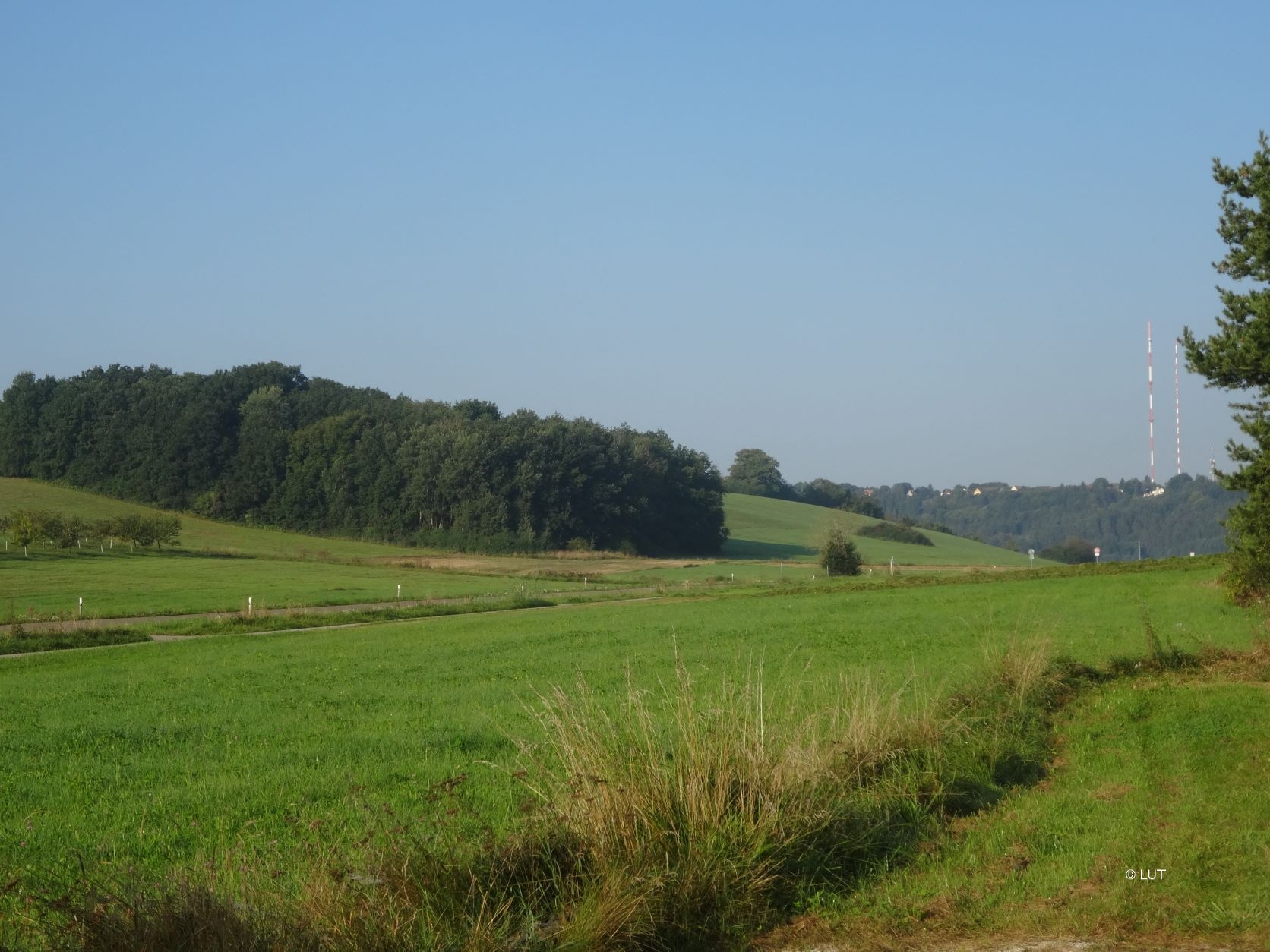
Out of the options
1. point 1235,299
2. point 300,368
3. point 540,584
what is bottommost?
point 540,584

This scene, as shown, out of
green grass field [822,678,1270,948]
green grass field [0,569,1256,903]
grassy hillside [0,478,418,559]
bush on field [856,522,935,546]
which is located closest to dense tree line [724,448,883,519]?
bush on field [856,522,935,546]

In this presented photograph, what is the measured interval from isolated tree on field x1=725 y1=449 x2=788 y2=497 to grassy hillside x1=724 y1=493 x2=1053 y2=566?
1516 centimetres

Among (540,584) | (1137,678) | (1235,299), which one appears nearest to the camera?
(1137,678)

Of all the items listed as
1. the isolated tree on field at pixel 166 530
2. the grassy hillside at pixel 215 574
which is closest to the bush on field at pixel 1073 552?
the grassy hillside at pixel 215 574

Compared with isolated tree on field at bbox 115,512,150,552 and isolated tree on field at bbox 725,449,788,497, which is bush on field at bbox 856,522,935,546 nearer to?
isolated tree on field at bbox 725,449,788,497

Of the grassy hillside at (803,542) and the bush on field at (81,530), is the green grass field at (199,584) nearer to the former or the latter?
the bush on field at (81,530)

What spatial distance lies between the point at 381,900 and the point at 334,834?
2.57 meters

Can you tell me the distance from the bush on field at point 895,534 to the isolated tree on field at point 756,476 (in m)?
42.9

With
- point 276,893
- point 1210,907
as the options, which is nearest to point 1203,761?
point 1210,907

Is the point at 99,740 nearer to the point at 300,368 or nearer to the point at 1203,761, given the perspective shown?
the point at 1203,761

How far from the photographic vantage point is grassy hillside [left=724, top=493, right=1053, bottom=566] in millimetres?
102375

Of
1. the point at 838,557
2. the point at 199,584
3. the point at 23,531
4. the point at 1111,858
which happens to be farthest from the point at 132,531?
the point at 1111,858

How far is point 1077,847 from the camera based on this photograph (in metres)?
7.76

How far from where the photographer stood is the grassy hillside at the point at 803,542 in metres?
102
